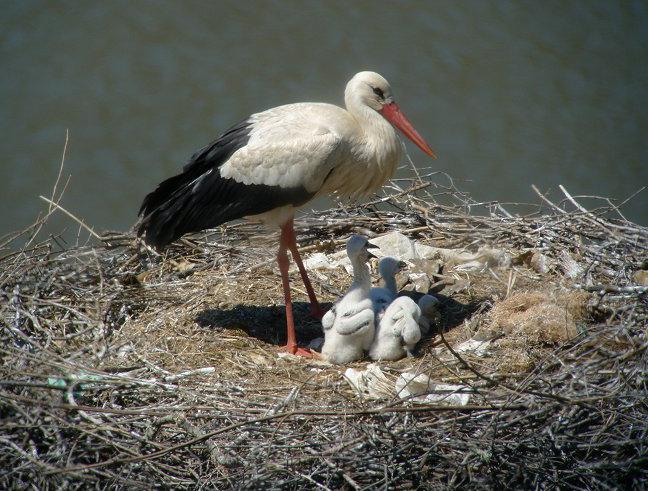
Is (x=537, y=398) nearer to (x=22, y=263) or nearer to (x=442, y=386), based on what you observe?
(x=442, y=386)

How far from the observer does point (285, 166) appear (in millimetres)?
4734

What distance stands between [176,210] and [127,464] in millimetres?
1608

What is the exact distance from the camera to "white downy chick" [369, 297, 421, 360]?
4.49m

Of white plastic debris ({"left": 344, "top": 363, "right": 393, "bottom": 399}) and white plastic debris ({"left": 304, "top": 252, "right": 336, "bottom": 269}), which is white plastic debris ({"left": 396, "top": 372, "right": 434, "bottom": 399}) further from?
white plastic debris ({"left": 304, "top": 252, "right": 336, "bottom": 269})

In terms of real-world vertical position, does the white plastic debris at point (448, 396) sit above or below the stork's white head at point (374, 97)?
below

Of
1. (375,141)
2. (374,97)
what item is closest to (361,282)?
(375,141)

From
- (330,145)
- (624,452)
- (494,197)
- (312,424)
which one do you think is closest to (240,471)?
(312,424)

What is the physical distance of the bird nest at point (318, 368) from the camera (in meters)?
3.59

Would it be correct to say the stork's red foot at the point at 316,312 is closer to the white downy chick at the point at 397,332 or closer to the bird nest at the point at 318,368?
the bird nest at the point at 318,368

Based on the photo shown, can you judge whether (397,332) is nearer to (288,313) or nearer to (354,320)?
(354,320)

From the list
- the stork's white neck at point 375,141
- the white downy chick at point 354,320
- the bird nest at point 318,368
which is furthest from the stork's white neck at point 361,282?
the stork's white neck at point 375,141

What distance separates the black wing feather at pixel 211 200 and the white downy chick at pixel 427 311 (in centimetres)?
A: 85

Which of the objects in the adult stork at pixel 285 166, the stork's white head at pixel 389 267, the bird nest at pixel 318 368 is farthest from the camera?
the stork's white head at pixel 389 267

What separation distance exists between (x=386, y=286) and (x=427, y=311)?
0.99 ft
